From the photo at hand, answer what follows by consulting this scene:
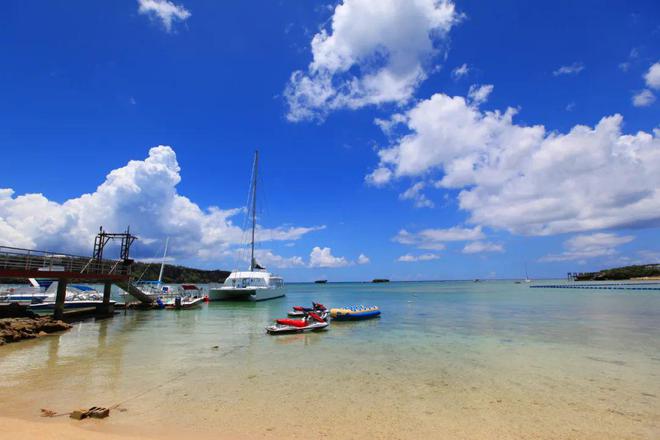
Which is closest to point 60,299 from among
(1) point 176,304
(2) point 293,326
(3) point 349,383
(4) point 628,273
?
(1) point 176,304

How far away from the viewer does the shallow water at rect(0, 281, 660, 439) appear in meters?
8.63

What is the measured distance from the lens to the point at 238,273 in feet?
189

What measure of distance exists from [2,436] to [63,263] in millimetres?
23817

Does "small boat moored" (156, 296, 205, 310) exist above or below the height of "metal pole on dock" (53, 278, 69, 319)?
below

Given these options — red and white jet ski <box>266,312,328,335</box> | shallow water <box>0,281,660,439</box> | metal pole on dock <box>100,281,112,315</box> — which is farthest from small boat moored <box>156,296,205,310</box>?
red and white jet ski <box>266,312,328,335</box>

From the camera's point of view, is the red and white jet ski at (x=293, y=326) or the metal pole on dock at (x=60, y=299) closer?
the red and white jet ski at (x=293, y=326)

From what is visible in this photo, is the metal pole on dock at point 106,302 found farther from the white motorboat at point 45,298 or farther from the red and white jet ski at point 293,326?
the red and white jet ski at point 293,326

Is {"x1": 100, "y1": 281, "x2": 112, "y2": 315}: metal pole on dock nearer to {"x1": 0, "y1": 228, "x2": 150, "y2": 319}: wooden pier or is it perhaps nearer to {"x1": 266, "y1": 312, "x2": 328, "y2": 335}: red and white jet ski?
{"x1": 0, "y1": 228, "x2": 150, "y2": 319}: wooden pier

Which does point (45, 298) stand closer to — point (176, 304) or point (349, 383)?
point (176, 304)

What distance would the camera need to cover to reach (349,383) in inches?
480

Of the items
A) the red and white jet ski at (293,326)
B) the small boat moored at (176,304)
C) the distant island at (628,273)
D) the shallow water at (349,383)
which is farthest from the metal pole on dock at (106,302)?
the distant island at (628,273)

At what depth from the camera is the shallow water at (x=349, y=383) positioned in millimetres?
8633

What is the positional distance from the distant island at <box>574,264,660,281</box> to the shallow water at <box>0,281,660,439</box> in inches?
6772

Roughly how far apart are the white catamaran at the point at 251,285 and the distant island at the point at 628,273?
16247 cm
